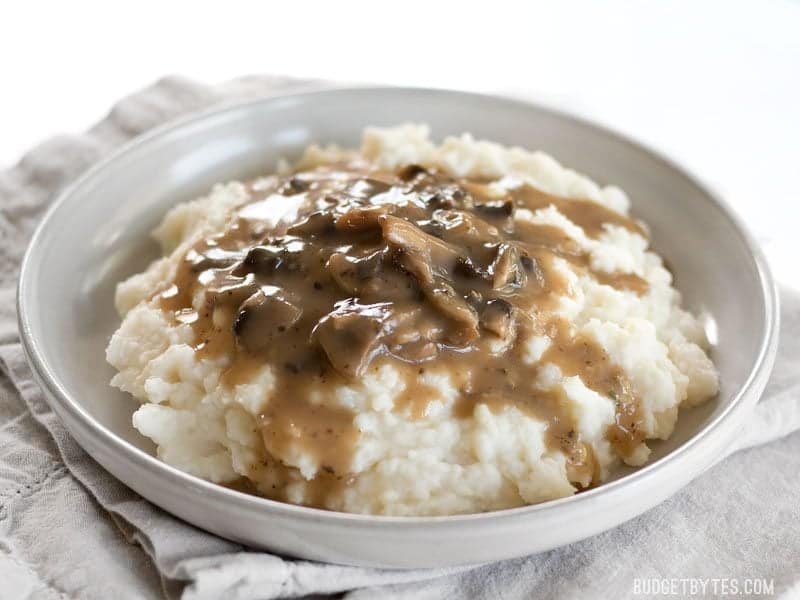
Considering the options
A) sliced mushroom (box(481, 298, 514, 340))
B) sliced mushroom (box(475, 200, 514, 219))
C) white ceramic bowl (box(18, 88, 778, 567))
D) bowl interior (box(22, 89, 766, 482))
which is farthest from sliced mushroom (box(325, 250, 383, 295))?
bowl interior (box(22, 89, 766, 482))

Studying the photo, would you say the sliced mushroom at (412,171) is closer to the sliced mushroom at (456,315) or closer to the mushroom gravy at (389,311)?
the mushroom gravy at (389,311)

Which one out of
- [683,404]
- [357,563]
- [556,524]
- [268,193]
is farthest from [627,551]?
[268,193]

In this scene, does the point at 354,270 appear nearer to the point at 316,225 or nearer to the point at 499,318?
the point at 316,225

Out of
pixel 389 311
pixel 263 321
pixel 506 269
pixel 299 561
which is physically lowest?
pixel 299 561

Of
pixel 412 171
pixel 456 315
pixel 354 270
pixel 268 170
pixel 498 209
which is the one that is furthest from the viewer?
pixel 268 170

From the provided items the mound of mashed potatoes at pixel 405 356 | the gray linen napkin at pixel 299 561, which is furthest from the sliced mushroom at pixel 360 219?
the gray linen napkin at pixel 299 561

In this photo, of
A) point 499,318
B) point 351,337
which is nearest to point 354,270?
point 351,337
